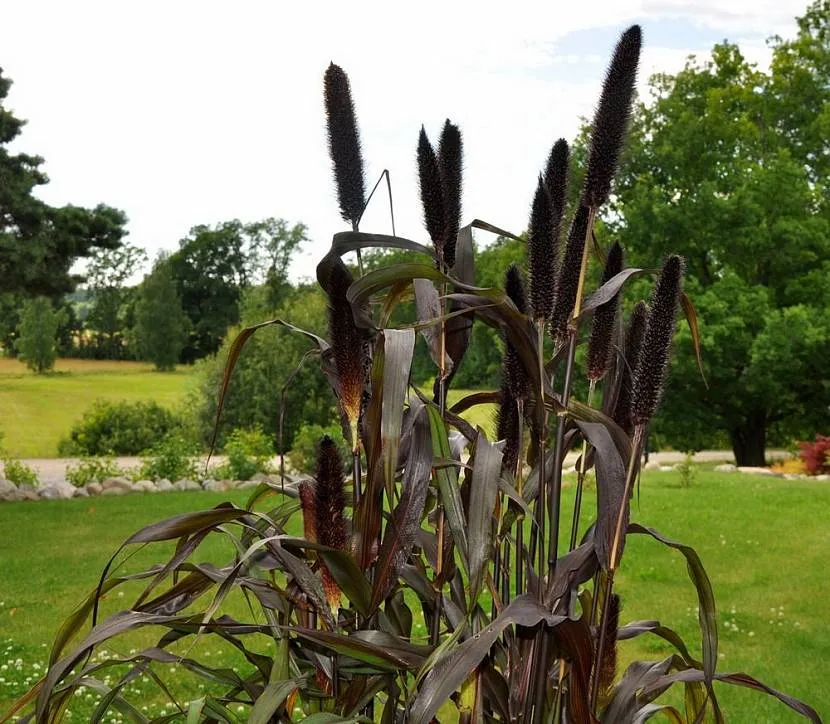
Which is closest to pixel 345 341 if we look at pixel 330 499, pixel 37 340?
pixel 330 499

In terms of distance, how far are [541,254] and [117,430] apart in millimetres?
14143

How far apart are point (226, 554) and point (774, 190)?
38.2 ft

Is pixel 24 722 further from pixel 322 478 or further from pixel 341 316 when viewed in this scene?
pixel 341 316

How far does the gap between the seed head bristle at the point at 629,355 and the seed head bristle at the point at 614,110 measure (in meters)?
0.23

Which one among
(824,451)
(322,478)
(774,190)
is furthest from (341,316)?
(774,190)

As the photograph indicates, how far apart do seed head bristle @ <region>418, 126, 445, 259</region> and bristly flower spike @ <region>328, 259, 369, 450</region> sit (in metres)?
0.16

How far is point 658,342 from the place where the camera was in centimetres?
134

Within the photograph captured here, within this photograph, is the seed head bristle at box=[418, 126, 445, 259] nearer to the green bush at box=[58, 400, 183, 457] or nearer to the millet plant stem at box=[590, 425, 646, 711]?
the millet plant stem at box=[590, 425, 646, 711]

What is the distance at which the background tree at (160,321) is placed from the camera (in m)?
30.1

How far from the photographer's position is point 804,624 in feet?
17.4

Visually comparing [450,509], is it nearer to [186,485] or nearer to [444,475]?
[444,475]

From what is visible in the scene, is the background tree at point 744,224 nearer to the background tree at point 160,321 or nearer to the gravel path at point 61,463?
the gravel path at point 61,463

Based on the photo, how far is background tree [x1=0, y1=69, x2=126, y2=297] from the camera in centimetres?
852

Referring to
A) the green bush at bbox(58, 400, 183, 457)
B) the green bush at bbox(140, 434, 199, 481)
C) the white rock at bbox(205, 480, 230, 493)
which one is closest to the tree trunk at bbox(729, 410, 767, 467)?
the green bush at bbox(58, 400, 183, 457)
